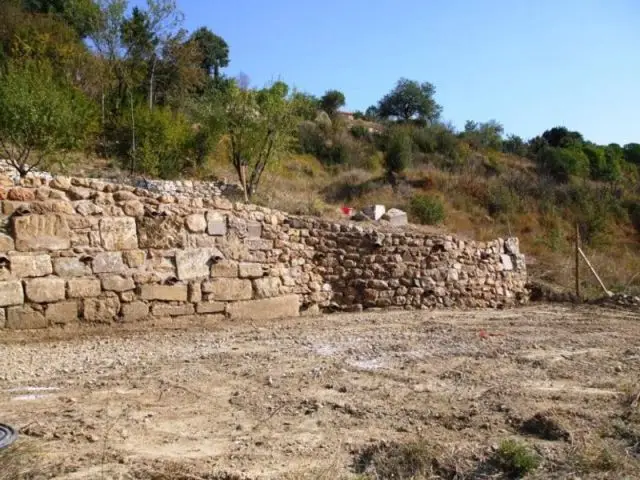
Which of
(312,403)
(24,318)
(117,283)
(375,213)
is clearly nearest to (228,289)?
(117,283)

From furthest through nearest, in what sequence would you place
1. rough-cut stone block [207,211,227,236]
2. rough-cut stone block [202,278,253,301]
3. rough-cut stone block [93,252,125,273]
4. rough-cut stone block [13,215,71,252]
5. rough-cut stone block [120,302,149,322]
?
1. rough-cut stone block [207,211,227,236]
2. rough-cut stone block [202,278,253,301]
3. rough-cut stone block [120,302,149,322]
4. rough-cut stone block [93,252,125,273]
5. rough-cut stone block [13,215,71,252]

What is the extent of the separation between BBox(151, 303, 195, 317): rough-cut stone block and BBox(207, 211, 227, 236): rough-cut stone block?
1071 mm

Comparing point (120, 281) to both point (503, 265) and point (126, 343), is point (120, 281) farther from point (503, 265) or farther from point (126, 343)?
point (503, 265)

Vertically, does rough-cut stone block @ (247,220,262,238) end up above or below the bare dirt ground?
above

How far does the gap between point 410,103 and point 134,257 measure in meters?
39.2

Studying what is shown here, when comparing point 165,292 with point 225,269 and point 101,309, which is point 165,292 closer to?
point 101,309

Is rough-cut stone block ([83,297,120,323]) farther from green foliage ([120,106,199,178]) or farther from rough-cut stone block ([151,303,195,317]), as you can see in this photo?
green foliage ([120,106,199,178])

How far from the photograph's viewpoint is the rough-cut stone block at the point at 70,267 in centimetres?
682

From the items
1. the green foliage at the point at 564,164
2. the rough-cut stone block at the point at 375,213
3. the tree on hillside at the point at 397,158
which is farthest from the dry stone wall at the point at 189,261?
the green foliage at the point at 564,164

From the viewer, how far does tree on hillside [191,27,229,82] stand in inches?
1529

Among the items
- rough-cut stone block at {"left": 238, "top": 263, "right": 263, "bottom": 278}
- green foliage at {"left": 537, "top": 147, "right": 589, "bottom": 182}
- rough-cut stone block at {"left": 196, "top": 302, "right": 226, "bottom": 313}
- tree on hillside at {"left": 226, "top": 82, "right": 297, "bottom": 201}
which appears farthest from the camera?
green foliage at {"left": 537, "top": 147, "right": 589, "bottom": 182}

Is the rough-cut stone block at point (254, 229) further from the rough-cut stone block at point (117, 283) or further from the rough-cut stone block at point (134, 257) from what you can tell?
the rough-cut stone block at point (117, 283)

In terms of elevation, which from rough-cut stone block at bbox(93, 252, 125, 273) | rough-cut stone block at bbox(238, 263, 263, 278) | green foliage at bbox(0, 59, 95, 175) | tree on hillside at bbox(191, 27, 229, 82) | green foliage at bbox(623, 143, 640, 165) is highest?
tree on hillside at bbox(191, 27, 229, 82)

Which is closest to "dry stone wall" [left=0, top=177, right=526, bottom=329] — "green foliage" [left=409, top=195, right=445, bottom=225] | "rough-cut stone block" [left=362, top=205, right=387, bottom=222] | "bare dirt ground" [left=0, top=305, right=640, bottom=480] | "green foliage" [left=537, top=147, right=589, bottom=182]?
"bare dirt ground" [left=0, top=305, right=640, bottom=480]
